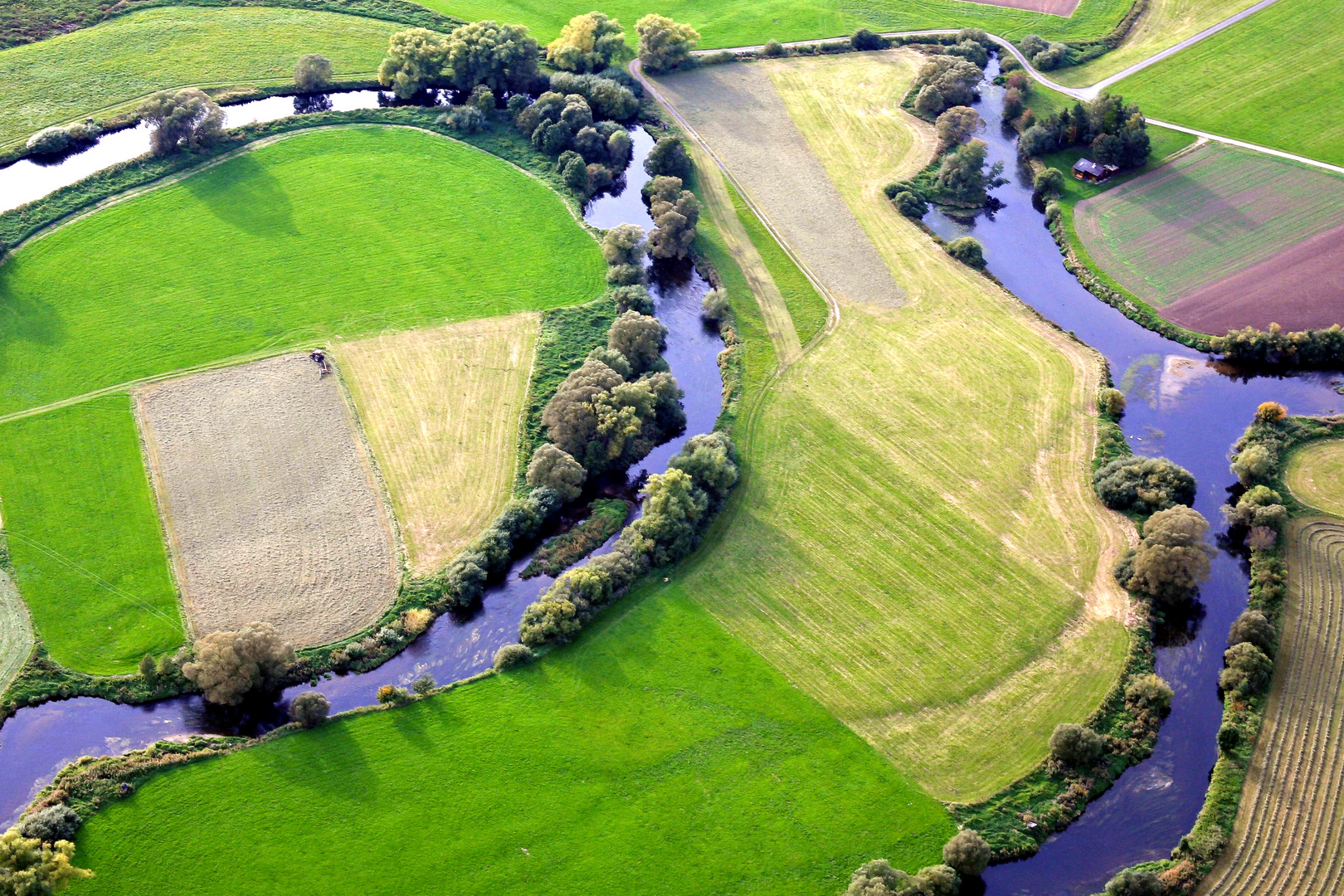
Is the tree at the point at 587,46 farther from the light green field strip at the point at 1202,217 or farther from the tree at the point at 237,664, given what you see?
the tree at the point at 237,664

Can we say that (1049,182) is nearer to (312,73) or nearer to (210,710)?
(312,73)

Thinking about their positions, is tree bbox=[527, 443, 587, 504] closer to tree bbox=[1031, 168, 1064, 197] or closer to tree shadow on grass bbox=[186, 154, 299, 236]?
tree shadow on grass bbox=[186, 154, 299, 236]

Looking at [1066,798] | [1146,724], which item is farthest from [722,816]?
[1146,724]

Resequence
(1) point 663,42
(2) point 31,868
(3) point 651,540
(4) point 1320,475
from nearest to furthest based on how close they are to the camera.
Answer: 1. (2) point 31,868
2. (3) point 651,540
3. (4) point 1320,475
4. (1) point 663,42

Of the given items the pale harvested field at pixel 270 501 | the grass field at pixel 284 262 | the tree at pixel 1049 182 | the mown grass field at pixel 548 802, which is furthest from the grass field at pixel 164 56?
the mown grass field at pixel 548 802

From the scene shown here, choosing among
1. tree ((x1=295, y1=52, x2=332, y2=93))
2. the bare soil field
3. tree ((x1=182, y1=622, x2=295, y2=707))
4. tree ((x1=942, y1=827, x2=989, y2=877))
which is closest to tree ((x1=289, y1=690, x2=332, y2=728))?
tree ((x1=182, y1=622, x2=295, y2=707))

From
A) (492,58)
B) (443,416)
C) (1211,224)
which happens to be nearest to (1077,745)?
(443,416)

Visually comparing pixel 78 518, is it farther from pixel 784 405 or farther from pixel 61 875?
pixel 784 405
